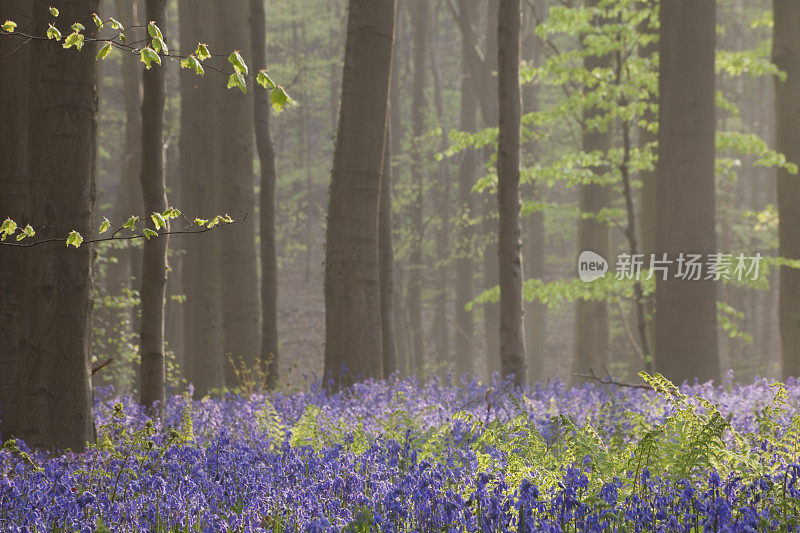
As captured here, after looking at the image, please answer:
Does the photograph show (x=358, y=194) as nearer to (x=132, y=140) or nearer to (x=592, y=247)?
(x=592, y=247)

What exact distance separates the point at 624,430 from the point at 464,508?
2.90 meters

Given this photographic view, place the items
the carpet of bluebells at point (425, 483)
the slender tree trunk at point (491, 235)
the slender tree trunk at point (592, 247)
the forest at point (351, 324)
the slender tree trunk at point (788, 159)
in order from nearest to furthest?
the carpet of bluebells at point (425, 483)
the forest at point (351, 324)
the slender tree trunk at point (788, 159)
the slender tree trunk at point (592, 247)
the slender tree trunk at point (491, 235)

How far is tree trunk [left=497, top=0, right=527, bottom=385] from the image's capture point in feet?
33.3

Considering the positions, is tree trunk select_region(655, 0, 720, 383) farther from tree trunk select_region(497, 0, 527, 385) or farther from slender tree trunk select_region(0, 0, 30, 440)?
slender tree trunk select_region(0, 0, 30, 440)

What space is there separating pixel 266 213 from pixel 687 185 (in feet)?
22.4

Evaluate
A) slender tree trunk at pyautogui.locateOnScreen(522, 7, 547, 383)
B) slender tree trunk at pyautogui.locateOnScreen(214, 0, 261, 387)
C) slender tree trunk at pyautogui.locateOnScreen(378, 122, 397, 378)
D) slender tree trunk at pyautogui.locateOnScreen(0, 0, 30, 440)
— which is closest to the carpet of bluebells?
slender tree trunk at pyautogui.locateOnScreen(0, 0, 30, 440)

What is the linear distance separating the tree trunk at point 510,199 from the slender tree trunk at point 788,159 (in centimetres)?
582

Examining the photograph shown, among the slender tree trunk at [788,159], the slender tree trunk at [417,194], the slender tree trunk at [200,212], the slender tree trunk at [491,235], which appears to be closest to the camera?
the slender tree trunk at [788,159]

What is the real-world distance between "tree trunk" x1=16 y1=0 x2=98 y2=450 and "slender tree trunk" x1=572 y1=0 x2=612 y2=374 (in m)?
14.9

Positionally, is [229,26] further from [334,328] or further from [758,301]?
[758,301]

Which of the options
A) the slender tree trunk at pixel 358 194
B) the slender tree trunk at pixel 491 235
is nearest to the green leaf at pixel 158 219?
the slender tree trunk at pixel 358 194

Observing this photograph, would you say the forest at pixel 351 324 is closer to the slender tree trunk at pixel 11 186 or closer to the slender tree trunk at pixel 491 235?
the slender tree trunk at pixel 11 186

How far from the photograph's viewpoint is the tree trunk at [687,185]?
1124cm

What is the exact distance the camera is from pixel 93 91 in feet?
19.8
